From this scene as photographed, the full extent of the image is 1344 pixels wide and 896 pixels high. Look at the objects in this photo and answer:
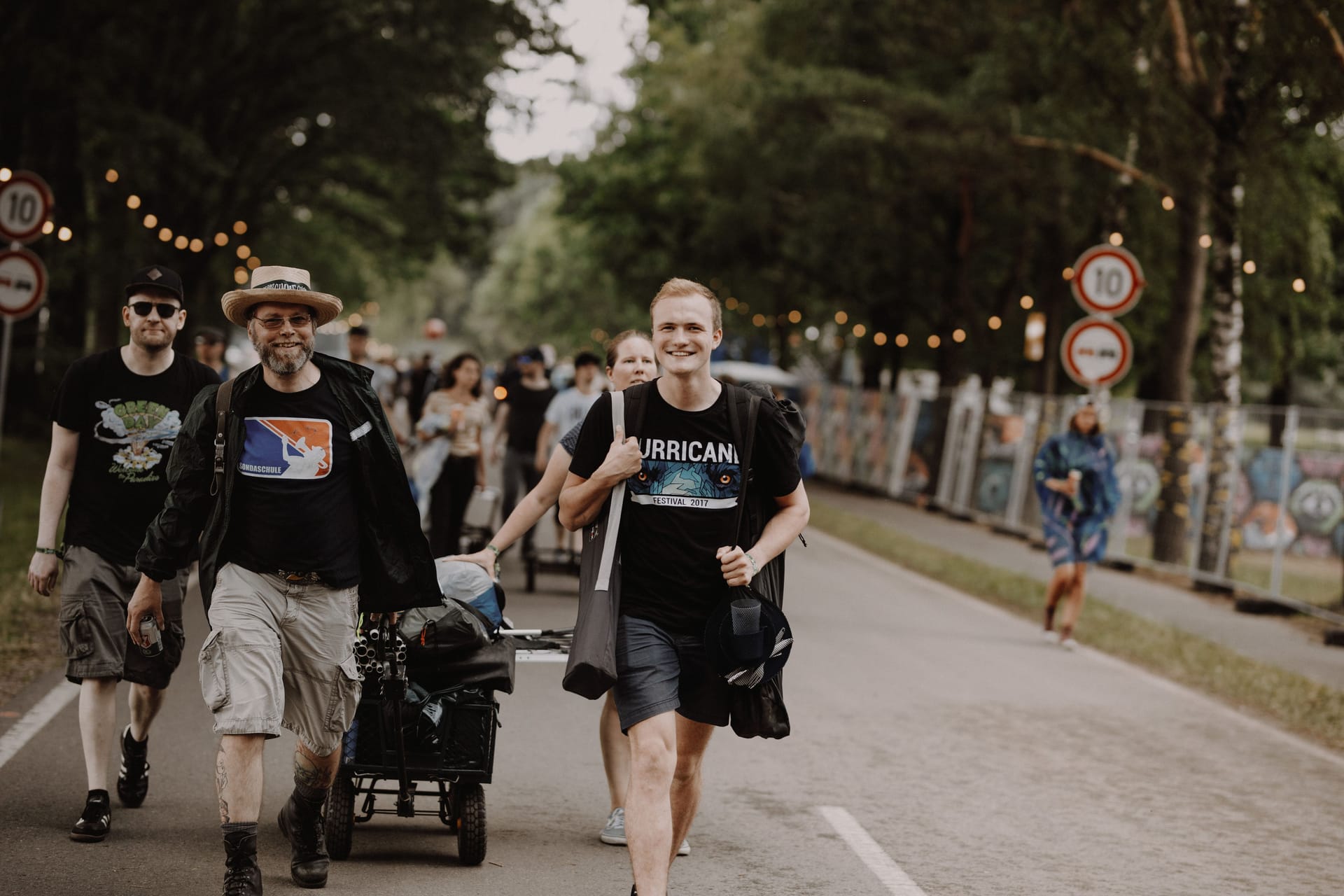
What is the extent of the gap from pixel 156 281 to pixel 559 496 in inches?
79.1

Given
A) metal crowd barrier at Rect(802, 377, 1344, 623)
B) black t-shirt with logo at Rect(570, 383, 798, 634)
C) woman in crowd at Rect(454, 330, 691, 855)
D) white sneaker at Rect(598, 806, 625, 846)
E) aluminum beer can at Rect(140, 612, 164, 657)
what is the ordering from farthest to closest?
metal crowd barrier at Rect(802, 377, 1344, 623) → white sneaker at Rect(598, 806, 625, 846) → aluminum beer can at Rect(140, 612, 164, 657) → woman in crowd at Rect(454, 330, 691, 855) → black t-shirt with logo at Rect(570, 383, 798, 634)

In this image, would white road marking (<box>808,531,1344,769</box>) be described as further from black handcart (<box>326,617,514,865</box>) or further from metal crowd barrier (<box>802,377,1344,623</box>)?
black handcart (<box>326,617,514,865</box>)

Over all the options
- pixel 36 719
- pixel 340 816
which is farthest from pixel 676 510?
pixel 36 719

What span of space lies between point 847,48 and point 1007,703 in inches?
937

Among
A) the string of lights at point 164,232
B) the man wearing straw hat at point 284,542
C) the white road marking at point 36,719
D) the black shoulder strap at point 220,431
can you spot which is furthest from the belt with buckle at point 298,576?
the string of lights at point 164,232

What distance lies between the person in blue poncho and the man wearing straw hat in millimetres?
8611

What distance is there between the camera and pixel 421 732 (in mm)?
5926

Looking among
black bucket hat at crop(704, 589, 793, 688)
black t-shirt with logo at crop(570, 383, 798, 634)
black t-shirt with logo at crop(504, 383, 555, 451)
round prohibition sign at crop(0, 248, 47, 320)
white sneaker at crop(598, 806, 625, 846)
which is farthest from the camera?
round prohibition sign at crop(0, 248, 47, 320)

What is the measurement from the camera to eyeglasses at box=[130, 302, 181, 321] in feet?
20.6

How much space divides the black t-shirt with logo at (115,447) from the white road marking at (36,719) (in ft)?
4.92

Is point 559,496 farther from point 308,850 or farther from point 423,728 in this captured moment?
point 308,850

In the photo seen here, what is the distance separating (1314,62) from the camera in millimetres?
14695

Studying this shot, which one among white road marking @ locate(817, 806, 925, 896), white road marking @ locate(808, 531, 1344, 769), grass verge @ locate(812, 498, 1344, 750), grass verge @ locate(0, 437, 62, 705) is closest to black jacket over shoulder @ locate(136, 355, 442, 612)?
white road marking @ locate(817, 806, 925, 896)

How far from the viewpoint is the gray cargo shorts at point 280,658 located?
5.15 metres
